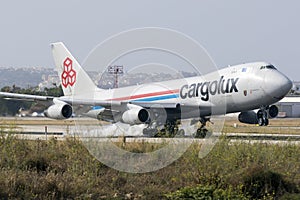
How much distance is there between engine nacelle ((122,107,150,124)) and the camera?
39.7 metres

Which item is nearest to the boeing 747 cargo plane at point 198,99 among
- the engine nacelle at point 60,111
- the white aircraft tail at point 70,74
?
the engine nacelle at point 60,111

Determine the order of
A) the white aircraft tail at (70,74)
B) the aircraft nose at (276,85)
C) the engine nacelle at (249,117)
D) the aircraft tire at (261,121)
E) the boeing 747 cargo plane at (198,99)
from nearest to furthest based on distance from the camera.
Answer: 1. the aircraft nose at (276,85)
2. the boeing 747 cargo plane at (198,99)
3. the aircraft tire at (261,121)
4. the engine nacelle at (249,117)
5. the white aircraft tail at (70,74)

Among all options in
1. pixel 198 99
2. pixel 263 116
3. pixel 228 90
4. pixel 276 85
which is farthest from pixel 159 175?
pixel 263 116

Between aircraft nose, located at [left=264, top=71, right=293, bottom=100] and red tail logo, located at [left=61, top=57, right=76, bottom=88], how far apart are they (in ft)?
65.2

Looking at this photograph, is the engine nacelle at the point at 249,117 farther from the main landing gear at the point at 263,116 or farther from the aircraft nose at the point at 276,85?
the aircraft nose at the point at 276,85

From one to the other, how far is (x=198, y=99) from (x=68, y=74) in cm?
1647

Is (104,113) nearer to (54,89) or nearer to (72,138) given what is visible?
(72,138)

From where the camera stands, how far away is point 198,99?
40.8m

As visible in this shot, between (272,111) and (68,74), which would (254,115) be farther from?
(68,74)

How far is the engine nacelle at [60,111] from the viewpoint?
43656 millimetres

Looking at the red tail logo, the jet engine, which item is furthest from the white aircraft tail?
the jet engine

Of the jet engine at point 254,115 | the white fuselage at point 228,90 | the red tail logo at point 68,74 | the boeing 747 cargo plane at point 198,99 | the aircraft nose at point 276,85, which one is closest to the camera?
the aircraft nose at point 276,85

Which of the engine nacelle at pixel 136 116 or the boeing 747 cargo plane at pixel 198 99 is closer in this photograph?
the boeing 747 cargo plane at pixel 198 99

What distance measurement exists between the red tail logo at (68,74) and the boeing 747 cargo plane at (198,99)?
6170 millimetres
